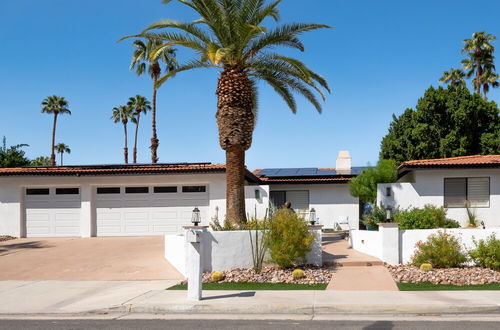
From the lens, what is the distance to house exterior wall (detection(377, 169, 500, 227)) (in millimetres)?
20203

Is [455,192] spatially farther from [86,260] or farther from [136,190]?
[86,260]

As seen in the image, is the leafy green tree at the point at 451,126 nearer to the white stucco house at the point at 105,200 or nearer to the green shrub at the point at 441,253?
the white stucco house at the point at 105,200

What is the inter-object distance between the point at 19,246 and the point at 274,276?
11894mm

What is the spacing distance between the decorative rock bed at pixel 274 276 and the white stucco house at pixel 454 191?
25.3 ft

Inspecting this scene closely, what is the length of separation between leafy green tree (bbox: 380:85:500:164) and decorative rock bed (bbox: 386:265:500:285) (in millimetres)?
20391

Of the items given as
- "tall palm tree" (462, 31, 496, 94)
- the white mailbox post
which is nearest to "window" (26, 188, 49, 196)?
the white mailbox post

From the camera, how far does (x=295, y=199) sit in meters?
26.4

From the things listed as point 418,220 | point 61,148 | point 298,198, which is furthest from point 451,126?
point 61,148

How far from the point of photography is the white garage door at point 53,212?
23.0 meters

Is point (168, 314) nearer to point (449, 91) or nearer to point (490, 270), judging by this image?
point (490, 270)

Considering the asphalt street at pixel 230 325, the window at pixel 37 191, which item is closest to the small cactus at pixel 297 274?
the asphalt street at pixel 230 325

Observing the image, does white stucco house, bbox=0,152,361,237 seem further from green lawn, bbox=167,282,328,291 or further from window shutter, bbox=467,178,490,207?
green lawn, bbox=167,282,328,291

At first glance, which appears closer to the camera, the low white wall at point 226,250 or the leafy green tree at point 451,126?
the low white wall at point 226,250

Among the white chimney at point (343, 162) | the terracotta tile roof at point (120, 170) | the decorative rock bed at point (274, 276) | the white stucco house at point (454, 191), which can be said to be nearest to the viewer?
the decorative rock bed at point (274, 276)
